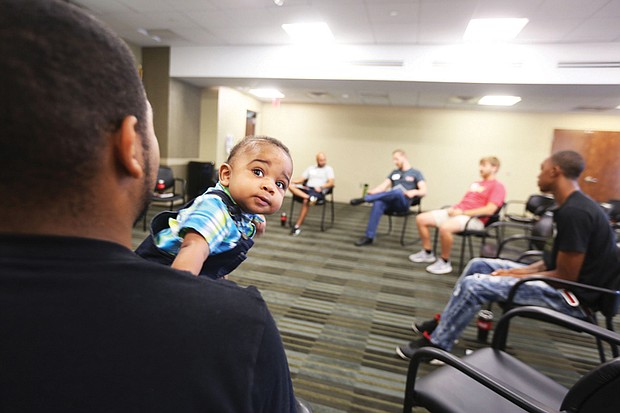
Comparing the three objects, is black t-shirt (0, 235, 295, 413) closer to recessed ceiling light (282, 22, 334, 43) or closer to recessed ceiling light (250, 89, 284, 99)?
recessed ceiling light (282, 22, 334, 43)

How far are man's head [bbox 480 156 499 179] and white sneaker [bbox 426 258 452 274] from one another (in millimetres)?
1068

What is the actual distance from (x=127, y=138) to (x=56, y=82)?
0.08 metres

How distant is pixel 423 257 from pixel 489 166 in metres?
1.25

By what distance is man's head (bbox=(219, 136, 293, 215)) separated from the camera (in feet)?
3.07

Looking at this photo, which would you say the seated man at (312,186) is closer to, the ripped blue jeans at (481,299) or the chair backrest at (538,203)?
the chair backrest at (538,203)

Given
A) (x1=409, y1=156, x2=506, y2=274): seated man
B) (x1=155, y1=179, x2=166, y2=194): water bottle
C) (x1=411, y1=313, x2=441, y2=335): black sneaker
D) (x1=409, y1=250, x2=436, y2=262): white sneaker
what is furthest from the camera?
(x1=155, y1=179, x2=166, y2=194): water bottle

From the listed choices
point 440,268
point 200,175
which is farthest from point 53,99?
point 200,175

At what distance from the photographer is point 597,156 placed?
723 centimetres

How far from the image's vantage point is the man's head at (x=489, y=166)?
3652mm

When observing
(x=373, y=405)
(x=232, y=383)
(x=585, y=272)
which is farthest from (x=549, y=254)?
(x=232, y=383)

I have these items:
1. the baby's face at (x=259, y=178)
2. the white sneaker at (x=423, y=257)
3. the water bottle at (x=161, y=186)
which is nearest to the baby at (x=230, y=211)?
the baby's face at (x=259, y=178)

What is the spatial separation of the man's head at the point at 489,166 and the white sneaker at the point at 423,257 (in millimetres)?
1102

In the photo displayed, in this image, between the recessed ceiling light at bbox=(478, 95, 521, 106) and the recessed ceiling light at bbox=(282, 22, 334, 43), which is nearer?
the recessed ceiling light at bbox=(282, 22, 334, 43)

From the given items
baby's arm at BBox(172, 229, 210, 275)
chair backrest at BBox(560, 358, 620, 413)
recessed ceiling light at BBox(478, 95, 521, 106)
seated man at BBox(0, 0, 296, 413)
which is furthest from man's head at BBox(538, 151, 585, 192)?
recessed ceiling light at BBox(478, 95, 521, 106)
